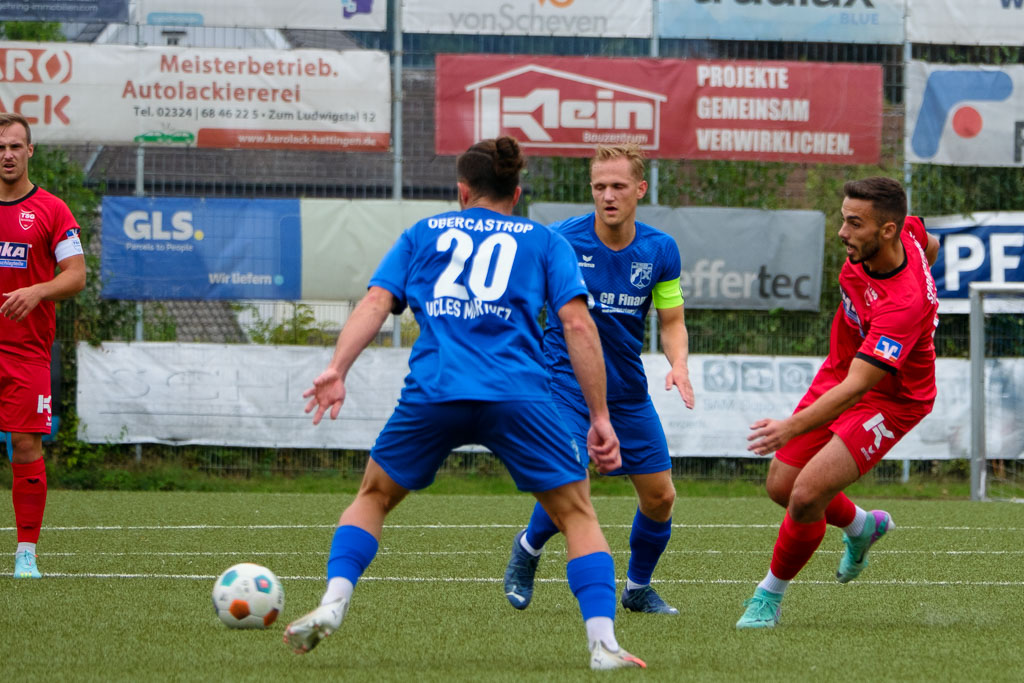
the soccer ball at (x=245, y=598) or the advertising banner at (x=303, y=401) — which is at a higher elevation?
the soccer ball at (x=245, y=598)

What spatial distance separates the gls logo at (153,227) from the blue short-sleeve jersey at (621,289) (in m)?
8.06

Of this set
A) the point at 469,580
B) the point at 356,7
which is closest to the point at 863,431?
the point at 469,580

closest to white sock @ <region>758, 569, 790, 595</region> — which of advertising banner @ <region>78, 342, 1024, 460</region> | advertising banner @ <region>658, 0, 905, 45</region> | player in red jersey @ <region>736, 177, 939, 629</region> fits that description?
player in red jersey @ <region>736, 177, 939, 629</region>

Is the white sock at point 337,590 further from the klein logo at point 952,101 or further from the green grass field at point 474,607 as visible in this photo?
the klein logo at point 952,101

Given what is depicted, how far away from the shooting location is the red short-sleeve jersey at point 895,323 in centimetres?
493

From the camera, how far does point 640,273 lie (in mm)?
5770

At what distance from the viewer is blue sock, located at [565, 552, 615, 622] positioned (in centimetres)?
410

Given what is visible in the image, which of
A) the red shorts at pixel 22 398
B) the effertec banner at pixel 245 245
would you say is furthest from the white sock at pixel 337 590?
the effertec banner at pixel 245 245

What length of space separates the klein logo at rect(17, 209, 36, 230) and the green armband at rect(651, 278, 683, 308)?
A: 3.32 metres

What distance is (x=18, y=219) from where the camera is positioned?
22.3 feet

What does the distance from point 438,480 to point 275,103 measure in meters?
4.19

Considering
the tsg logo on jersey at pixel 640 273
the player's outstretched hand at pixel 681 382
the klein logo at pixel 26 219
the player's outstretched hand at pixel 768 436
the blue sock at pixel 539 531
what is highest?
the klein logo at pixel 26 219

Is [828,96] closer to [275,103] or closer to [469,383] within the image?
[275,103]

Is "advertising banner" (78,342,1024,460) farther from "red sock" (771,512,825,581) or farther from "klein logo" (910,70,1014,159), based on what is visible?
"red sock" (771,512,825,581)
